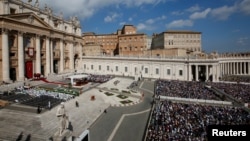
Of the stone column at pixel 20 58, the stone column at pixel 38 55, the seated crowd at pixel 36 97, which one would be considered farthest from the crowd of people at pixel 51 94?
the stone column at pixel 38 55

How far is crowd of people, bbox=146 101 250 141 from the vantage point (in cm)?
1857

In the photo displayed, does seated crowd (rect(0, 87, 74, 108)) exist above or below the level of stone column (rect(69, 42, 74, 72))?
below

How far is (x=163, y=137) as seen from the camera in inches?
709

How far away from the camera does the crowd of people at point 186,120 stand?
60.9 feet

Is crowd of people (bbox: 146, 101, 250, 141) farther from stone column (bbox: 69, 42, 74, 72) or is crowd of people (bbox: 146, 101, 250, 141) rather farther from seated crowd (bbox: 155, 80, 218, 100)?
stone column (bbox: 69, 42, 74, 72)

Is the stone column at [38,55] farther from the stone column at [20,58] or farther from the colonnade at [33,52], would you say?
the stone column at [20,58]

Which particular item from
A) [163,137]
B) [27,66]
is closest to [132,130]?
[163,137]

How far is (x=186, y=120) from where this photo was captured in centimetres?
2216

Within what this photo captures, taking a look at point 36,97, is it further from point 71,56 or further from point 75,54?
point 75,54

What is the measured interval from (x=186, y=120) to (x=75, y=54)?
167 ft

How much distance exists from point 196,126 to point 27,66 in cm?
3620

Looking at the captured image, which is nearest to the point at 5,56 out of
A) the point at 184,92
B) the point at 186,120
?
the point at 186,120

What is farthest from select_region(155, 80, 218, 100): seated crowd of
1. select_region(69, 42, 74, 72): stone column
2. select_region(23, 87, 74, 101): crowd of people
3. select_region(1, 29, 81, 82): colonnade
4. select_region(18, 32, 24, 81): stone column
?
select_region(69, 42, 74, 72): stone column

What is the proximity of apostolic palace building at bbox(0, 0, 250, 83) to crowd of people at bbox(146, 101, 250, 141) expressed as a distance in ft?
94.5
